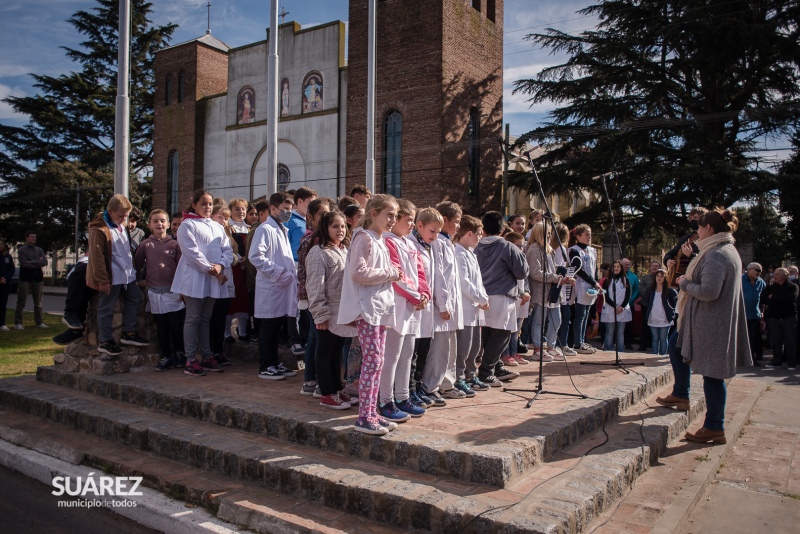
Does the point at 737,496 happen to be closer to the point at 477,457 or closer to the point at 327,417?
the point at 477,457

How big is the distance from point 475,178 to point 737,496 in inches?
955

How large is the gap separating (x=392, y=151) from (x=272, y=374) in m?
21.7

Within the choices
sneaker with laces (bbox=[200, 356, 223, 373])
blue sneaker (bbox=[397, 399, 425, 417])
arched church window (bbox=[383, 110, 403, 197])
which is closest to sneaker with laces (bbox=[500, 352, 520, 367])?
blue sneaker (bbox=[397, 399, 425, 417])

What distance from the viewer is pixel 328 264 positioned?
564 cm

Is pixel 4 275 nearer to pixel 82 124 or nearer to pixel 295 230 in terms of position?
pixel 295 230

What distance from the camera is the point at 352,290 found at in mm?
4906

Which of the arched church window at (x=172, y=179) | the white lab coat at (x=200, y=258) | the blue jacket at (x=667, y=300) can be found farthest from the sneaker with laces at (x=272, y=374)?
the arched church window at (x=172, y=179)

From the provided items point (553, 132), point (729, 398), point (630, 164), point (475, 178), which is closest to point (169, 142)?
point (475, 178)

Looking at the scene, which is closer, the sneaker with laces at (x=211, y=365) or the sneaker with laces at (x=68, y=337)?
the sneaker with laces at (x=211, y=365)

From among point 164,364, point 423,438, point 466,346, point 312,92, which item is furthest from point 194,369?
point 312,92

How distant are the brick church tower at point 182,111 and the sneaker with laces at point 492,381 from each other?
32.5 metres

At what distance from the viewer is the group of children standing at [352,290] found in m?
5.03

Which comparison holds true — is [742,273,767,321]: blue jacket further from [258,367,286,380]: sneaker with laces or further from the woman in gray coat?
[258,367,286,380]: sneaker with laces

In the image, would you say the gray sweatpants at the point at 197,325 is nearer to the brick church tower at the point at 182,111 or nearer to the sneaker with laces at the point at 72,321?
the sneaker with laces at the point at 72,321
